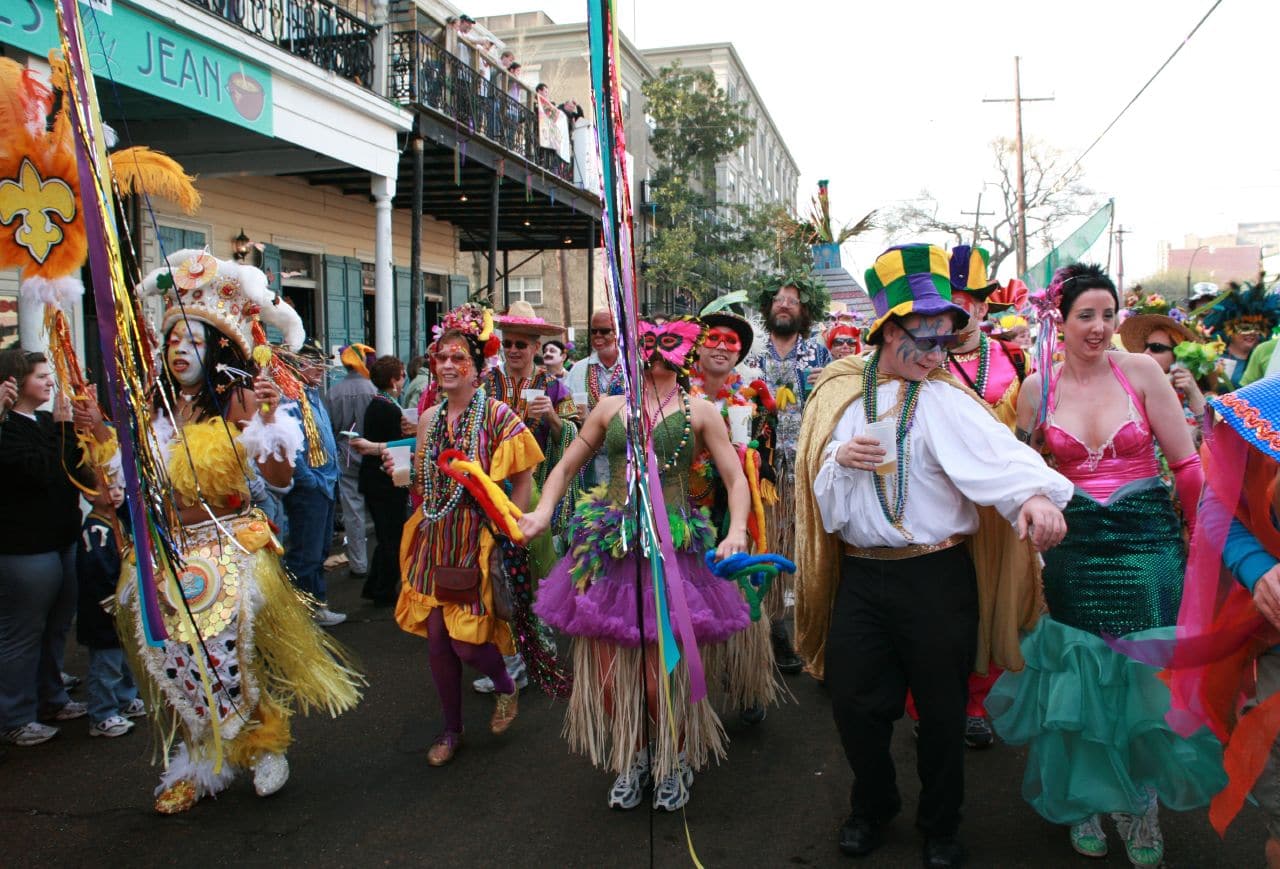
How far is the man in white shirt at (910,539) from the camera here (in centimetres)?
300

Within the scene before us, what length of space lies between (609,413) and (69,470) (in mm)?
2531

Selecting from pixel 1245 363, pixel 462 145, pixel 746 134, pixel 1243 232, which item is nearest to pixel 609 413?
pixel 1245 363

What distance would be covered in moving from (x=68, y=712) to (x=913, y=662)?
13.3 feet

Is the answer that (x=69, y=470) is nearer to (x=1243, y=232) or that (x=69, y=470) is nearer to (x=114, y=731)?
(x=114, y=731)

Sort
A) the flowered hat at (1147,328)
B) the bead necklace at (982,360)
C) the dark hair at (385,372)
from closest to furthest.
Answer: the bead necklace at (982,360) → the flowered hat at (1147,328) → the dark hair at (385,372)

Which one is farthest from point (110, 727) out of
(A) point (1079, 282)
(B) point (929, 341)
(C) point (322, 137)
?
(C) point (322, 137)

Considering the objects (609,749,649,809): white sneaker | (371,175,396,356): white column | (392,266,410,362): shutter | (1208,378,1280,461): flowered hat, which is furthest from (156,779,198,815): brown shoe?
(392,266,410,362): shutter

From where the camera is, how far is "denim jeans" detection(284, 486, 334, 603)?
627 centimetres

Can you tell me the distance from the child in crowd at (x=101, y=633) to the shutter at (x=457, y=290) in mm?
14118

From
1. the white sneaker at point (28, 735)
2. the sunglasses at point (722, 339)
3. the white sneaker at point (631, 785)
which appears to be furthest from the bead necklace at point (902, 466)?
the white sneaker at point (28, 735)

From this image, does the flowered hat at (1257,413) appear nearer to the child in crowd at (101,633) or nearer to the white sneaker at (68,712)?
the child in crowd at (101,633)

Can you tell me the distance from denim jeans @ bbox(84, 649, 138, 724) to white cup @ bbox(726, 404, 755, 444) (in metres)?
3.08

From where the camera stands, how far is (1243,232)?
61250 mm

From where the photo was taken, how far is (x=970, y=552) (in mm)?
3217
